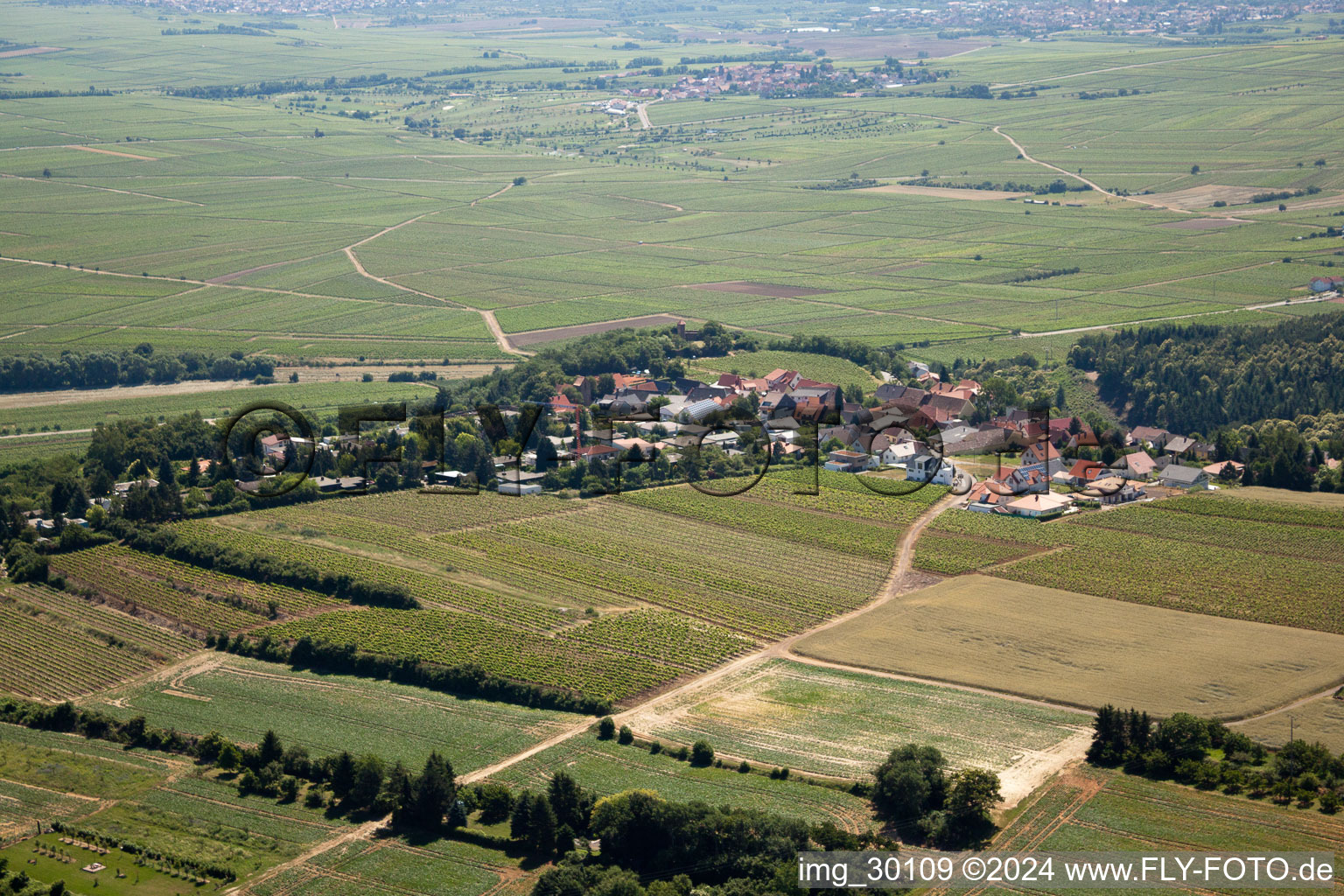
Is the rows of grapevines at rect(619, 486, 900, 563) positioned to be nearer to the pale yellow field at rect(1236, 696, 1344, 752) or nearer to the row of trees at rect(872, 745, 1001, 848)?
the pale yellow field at rect(1236, 696, 1344, 752)

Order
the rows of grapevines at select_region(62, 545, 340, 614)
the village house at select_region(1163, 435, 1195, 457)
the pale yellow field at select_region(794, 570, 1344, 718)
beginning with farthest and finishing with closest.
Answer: the village house at select_region(1163, 435, 1195, 457) → the rows of grapevines at select_region(62, 545, 340, 614) → the pale yellow field at select_region(794, 570, 1344, 718)

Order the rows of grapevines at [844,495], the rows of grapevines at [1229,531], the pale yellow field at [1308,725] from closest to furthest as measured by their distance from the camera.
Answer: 1. the pale yellow field at [1308,725]
2. the rows of grapevines at [1229,531]
3. the rows of grapevines at [844,495]

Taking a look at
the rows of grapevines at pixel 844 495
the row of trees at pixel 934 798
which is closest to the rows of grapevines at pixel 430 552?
the rows of grapevines at pixel 844 495

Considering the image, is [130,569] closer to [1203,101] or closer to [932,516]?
[932,516]

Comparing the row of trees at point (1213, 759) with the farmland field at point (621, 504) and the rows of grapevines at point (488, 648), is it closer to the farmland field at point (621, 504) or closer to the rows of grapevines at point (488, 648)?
the farmland field at point (621, 504)

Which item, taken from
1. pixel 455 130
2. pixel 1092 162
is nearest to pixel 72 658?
pixel 1092 162

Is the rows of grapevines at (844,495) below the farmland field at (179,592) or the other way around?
the other way around

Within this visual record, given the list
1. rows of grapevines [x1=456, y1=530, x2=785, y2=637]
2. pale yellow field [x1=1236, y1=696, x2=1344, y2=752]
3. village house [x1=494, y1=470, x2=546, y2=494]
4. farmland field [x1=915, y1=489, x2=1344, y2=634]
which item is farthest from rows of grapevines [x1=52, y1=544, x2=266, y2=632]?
pale yellow field [x1=1236, y1=696, x2=1344, y2=752]

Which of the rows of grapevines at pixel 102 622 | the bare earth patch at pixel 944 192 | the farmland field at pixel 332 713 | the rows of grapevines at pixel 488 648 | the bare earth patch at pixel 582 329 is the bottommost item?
the farmland field at pixel 332 713
